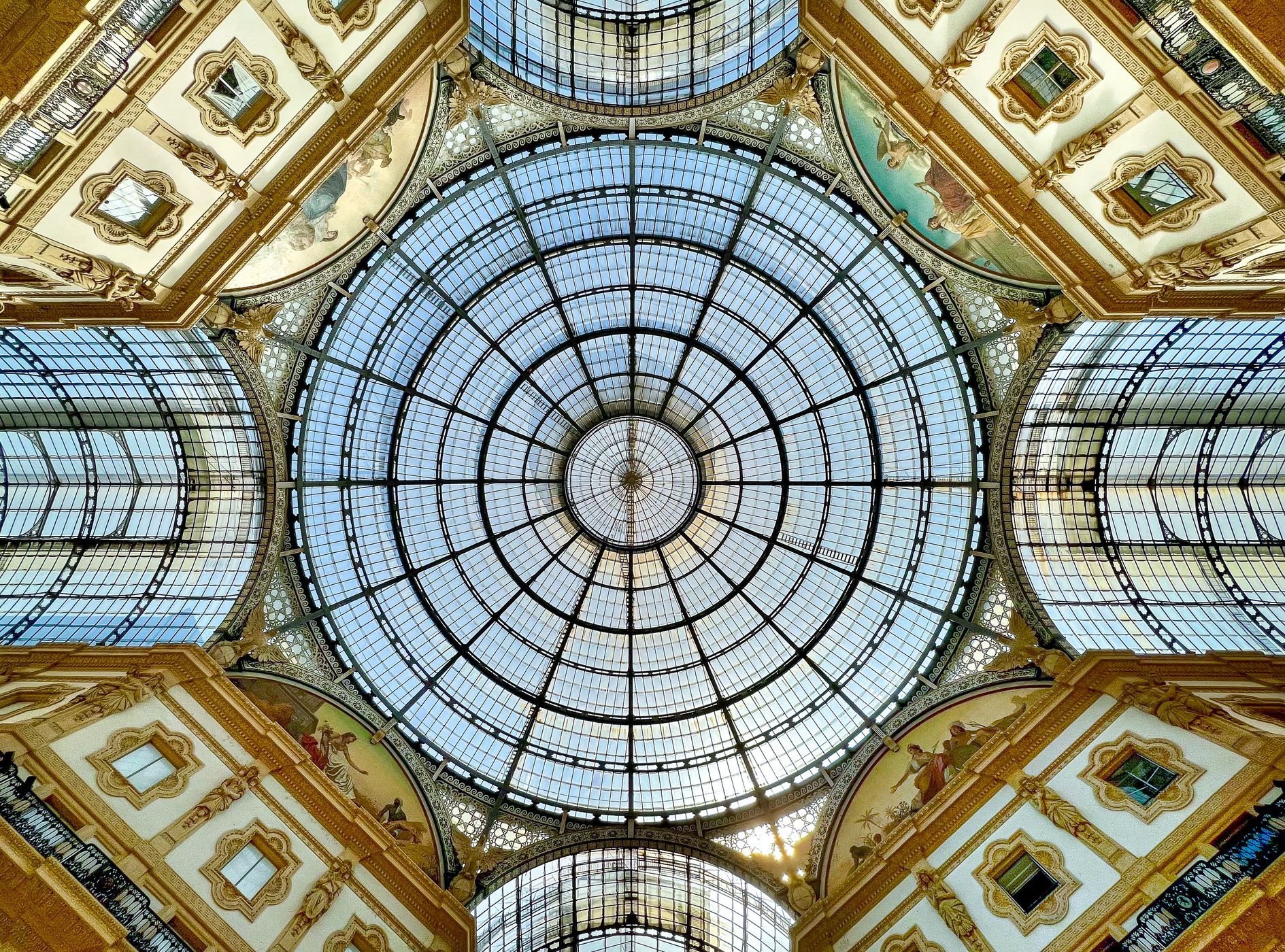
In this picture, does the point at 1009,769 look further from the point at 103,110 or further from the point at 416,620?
the point at 103,110

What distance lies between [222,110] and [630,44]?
30.6 feet

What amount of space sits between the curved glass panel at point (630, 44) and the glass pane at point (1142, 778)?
55.5ft

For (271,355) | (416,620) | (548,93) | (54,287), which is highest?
(548,93)

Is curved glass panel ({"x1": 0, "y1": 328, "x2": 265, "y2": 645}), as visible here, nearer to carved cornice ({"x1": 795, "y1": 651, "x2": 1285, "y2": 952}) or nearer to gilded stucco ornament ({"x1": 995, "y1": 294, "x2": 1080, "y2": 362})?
carved cornice ({"x1": 795, "y1": 651, "x2": 1285, "y2": 952})

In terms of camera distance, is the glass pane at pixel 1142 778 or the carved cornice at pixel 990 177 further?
the glass pane at pixel 1142 778

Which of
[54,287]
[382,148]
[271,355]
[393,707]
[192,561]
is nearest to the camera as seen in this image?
[54,287]

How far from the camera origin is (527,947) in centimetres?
2023

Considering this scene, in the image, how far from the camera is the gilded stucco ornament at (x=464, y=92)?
15.8 meters

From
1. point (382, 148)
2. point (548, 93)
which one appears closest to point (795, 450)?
point (548, 93)

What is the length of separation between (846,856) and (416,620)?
14.1m

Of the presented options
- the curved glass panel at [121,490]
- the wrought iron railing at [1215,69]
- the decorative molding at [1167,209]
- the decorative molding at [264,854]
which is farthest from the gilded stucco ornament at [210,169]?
the decorative molding at [1167,209]

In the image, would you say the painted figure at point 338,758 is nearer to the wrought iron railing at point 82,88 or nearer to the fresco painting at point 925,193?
the wrought iron railing at point 82,88

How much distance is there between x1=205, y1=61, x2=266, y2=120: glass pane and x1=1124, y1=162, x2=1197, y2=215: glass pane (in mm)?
15028

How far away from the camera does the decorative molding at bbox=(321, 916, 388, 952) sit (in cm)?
1600
